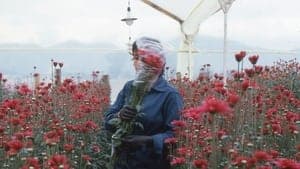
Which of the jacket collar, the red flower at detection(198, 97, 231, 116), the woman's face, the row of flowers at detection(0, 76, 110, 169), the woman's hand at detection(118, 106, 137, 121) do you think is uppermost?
the woman's face

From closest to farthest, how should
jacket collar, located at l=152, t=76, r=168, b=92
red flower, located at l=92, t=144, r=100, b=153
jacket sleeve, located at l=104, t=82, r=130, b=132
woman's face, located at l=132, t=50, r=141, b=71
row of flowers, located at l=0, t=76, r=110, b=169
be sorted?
woman's face, located at l=132, t=50, r=141, b=71 → jacket collar, located at l=152, t=76, r=168, b=92 → jacket sleeve, located at l=104, t=82, r=130, b=132 → row of flowers, located at l=0, t=76, r=110, b=169 → red flower, located at l=92, t=144, r=100, b=153

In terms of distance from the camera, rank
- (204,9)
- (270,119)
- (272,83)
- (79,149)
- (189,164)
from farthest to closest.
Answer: (204,9), (272,83), (79,149), (270,119), (189,164)

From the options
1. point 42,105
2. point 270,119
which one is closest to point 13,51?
point 42,105

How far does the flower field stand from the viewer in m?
Result: 2.84

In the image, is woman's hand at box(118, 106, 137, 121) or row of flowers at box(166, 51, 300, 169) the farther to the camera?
woman's hand at box(118, 106, 137, 121)

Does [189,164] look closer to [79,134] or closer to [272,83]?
[79,134]

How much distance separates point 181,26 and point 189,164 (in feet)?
28.7

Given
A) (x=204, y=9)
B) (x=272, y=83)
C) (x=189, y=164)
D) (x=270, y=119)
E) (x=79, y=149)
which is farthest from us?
(x=204, y=9)

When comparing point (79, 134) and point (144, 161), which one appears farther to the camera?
point (79, 134)

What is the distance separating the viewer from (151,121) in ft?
11.1

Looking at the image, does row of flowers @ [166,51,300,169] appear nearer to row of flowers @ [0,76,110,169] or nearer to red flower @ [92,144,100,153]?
row of flowers @ [0,76,110,169]

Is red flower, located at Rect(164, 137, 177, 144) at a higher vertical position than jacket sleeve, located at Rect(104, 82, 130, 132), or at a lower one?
lower

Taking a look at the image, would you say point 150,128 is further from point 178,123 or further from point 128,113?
point 128,113

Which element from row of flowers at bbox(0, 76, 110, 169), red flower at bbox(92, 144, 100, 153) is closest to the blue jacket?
row of flowers at bbox(0, 76, 110, 169)
